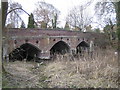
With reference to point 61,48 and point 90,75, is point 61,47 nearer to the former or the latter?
point 61,48

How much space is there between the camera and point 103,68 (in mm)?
6438

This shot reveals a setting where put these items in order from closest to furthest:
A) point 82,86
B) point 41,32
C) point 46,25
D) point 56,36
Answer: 1. point 82,86
2. point 41,32
3. point 56,36
4. point 46,25

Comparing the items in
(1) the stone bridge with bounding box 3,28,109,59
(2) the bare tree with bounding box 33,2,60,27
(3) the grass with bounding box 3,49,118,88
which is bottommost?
(3) the grass with bounding box 3,49,118,88

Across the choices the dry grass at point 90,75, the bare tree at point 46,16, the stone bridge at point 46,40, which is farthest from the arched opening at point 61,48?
the dry grass at point 90,75

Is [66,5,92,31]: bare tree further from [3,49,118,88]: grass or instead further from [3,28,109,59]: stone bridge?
[3,49,118,88]: grass

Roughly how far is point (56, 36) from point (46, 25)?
20.9ft

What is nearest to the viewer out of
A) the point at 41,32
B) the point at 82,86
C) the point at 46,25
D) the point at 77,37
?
the point at 82,86

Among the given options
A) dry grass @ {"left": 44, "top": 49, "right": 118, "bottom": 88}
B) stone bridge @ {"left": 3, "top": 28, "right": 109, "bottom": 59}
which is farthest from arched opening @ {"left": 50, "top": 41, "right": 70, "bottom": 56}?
dry grass @ {"left": 44, "top": 49, "right": 118, "bottom": 88}

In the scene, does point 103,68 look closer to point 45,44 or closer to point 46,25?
point 45,44

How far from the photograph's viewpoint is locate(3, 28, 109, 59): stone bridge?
12.1m

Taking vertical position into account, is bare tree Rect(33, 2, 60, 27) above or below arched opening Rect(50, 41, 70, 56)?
above

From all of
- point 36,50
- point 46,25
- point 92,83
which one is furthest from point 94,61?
point 46,25

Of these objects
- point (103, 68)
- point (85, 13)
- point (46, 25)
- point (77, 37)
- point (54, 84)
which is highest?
point (85, 13)

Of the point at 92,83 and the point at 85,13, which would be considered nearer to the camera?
the point at 92,83
